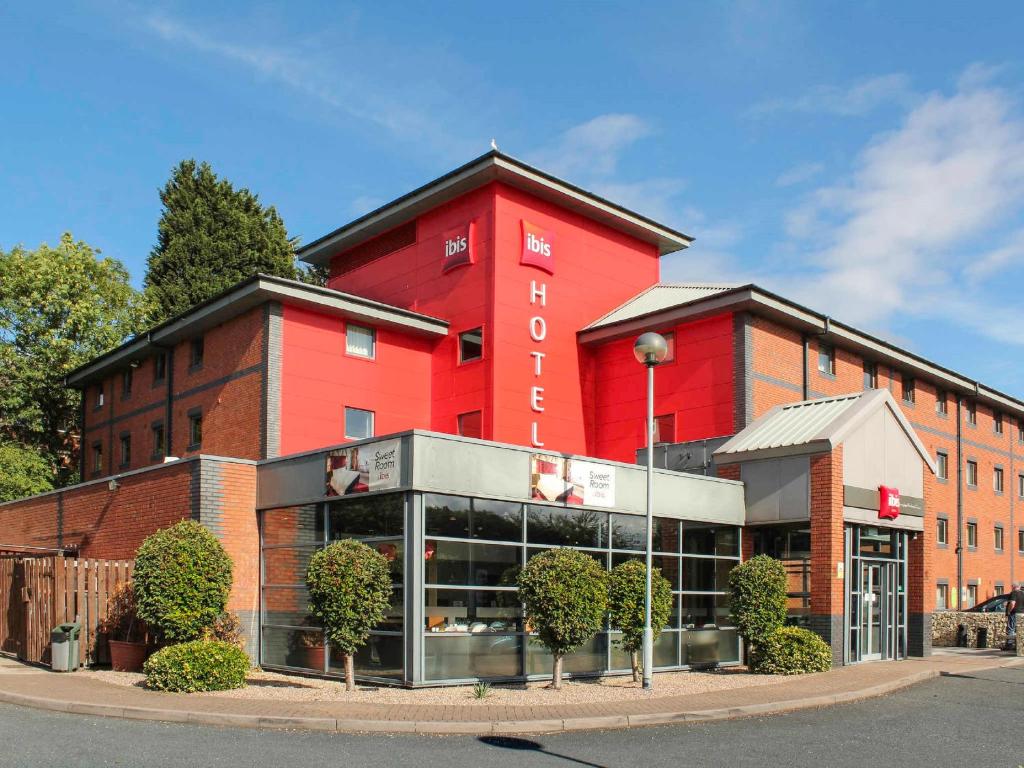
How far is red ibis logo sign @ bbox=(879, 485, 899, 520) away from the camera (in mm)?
21656

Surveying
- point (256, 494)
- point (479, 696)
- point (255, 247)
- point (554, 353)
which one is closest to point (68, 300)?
point (255, 247)

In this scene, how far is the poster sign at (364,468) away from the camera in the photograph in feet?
53.5

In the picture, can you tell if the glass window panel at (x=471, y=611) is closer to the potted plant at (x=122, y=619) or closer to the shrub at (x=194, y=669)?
the shrub at (x=194, y=669)

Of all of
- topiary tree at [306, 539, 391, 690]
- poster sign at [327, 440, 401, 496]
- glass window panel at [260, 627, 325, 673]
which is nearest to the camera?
topiary tree at [306, 539, 391, 690]

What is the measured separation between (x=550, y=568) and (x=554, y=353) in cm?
1494

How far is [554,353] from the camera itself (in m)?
30.1

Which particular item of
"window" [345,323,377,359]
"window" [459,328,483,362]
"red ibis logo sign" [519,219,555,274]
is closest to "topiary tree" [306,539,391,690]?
"window" [345,323,377,359]

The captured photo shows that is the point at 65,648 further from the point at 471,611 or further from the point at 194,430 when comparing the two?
the point at 194,430

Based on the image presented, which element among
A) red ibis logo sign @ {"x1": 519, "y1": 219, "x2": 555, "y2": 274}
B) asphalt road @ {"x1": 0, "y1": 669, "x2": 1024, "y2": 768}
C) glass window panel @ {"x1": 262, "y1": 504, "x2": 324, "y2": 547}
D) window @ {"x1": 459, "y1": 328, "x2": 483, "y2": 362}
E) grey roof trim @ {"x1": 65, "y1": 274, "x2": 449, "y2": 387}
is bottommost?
asphalt road @ {"x1": 0, "y1": 669, "x2": 1024, "y2": 768}

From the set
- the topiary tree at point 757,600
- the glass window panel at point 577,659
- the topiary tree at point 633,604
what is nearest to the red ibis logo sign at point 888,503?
the topiary tree at point 757,600

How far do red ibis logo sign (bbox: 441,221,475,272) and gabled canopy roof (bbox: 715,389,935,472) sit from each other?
10353mm

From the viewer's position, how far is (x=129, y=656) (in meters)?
18.1

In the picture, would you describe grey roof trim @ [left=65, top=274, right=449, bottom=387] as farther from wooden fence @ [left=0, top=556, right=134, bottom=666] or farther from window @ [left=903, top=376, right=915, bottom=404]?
window @ [left=903, top=376, right=915, bottom=404]

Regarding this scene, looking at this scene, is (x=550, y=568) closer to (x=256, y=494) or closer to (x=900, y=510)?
(x=256, y=494)
